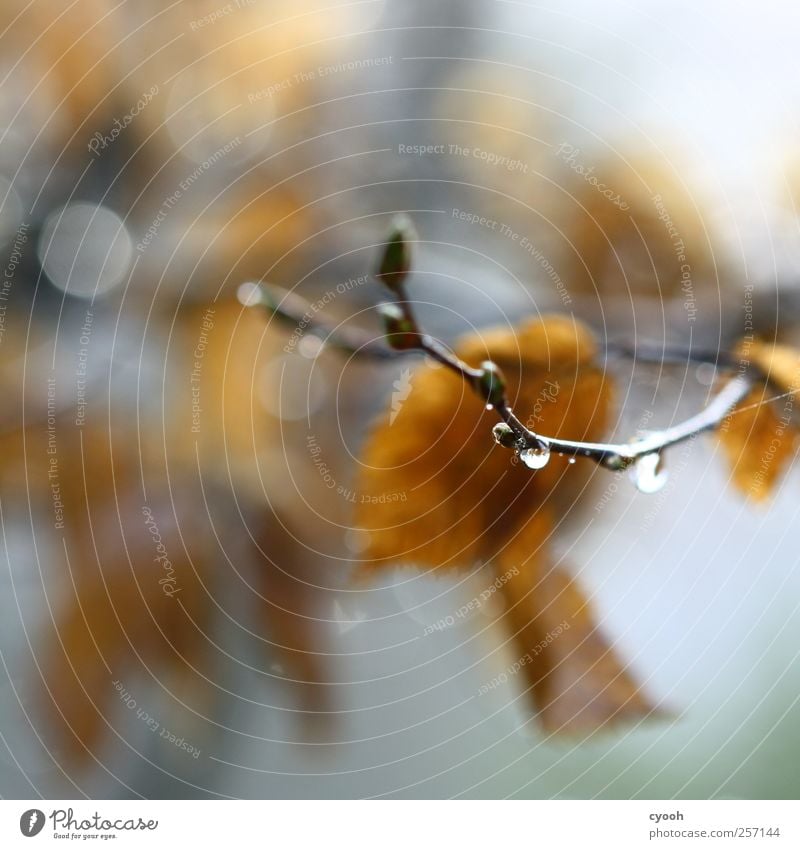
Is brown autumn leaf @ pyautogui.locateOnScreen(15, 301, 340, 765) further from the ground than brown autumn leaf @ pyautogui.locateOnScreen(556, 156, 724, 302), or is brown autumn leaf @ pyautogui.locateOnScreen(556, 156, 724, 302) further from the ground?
brown autumn leaf @ pyautogui.locateOnScreen(556, 156, 724, 302)

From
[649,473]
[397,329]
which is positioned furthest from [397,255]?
[649,473]

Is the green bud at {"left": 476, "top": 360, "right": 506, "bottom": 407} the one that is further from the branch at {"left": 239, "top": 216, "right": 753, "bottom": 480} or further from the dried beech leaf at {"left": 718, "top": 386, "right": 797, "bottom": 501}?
the dried beech leaf at {"left": 718, "top": 386, "right": 797, "bottom": 501}

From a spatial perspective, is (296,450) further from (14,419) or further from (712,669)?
(712,669)

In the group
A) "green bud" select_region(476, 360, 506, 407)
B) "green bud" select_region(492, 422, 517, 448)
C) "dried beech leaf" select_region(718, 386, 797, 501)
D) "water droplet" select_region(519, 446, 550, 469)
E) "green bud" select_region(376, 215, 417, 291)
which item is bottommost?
"dried beech leaf" select_region(718, 386, 797, 501)

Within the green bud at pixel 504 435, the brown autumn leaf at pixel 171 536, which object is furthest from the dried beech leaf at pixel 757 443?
the brown autumn leaf at pixel 171 536

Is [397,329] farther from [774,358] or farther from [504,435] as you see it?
[774,358]

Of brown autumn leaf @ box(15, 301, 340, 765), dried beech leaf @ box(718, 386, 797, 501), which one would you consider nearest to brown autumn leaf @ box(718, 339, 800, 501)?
dried beech leaf @ box(718, 386, 797, 501)

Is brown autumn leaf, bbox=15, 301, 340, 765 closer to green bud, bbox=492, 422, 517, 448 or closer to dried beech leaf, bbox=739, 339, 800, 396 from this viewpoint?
green bud, bbox=492, 422, 517, 448
